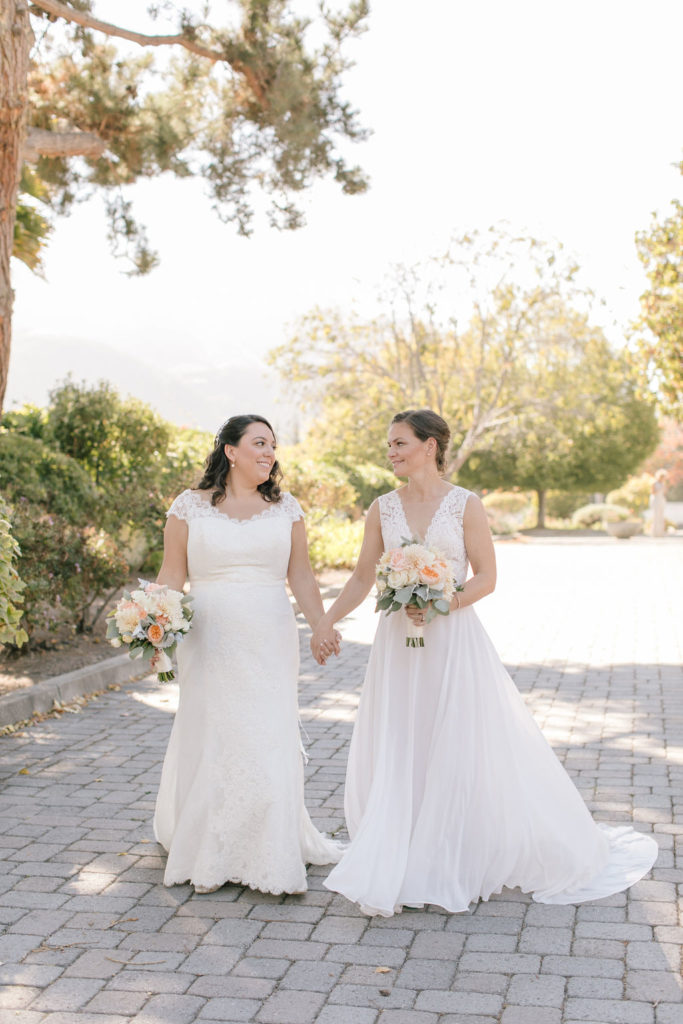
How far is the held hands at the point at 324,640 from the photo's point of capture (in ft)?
16.3

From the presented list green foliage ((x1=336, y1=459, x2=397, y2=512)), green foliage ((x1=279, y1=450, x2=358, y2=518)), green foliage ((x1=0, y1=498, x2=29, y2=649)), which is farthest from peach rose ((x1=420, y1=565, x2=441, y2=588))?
green foliage ((x1=336, y1=459, x2=397, y2=512))

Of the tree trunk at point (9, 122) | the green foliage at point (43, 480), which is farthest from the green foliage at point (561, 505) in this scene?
the tree trunk at point (9, 122)

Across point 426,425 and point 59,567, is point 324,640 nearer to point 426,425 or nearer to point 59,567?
point 426,425

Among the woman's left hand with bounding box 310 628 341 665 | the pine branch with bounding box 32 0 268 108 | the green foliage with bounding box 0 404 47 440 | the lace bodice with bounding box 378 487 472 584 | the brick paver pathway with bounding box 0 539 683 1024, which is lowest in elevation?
the brick paver pathway with bounding box 0 539 683 1024

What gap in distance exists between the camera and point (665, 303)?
1502cm

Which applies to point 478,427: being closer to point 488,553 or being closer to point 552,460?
point 552,460

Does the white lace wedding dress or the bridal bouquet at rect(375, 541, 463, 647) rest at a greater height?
the bridal bouquet at rect(375, 541, 463, 647)

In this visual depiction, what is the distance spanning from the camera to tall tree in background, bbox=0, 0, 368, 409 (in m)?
10.7

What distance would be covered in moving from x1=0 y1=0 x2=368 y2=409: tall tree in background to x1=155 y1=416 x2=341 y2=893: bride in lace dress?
20.1 feet

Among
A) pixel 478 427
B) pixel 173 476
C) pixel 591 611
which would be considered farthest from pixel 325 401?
pixel 591 611

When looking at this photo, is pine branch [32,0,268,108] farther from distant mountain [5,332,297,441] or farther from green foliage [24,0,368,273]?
distant mountain [5,332,297,441]

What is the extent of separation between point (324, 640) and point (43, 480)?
659 cm

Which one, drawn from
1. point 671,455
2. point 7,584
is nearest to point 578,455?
point 671,455

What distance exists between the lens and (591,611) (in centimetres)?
1446
